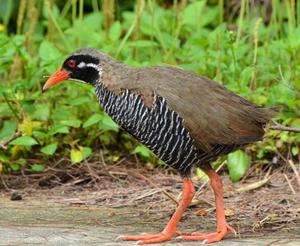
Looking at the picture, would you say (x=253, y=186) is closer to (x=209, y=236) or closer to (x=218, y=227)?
Answer: (x=218, y=227)

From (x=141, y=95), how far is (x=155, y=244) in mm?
944

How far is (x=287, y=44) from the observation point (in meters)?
8.00

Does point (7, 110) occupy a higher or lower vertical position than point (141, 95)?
lower

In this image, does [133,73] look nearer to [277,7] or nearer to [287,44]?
[287,44]

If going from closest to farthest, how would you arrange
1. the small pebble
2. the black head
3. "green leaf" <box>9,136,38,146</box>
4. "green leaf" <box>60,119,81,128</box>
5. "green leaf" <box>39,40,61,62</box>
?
the black head → the small pebble → "green leaf" <box>9,136,38,146</box> → "green leaf" <box>60,119,81,128</box> → "green leaf" <box>39,40,61,62</box>

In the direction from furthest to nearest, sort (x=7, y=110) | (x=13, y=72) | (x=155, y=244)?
(x=13, y=72), (x=7, y=110), (x=155, y=244)

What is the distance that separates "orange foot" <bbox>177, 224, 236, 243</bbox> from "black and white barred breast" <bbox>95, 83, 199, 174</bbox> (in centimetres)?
47

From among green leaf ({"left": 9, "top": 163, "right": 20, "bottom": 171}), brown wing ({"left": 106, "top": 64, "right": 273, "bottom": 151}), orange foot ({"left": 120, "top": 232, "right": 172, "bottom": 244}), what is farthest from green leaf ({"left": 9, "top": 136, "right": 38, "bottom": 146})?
orange foot ({"left": 120, "top": 232, "right": 172, "bottom": 244})

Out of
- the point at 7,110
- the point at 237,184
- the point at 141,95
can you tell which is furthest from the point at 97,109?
the point at 141,95

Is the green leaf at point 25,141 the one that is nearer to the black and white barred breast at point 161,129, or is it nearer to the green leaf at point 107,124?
the green leaf at point 107,124

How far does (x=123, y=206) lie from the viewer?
702 cm

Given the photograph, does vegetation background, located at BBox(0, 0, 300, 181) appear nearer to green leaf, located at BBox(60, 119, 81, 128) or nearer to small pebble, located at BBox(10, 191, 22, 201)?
green leaf, located at BBox(60, 119, 81, 128)

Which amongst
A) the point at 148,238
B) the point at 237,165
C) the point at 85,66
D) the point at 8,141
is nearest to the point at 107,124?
the point at 8,141

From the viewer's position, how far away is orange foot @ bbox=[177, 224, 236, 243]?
587cm
